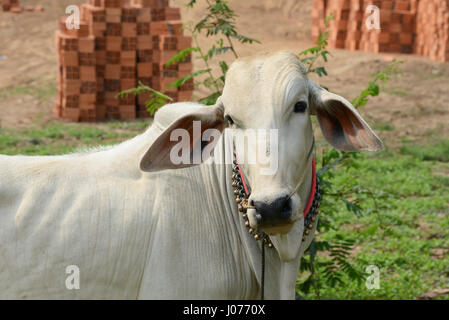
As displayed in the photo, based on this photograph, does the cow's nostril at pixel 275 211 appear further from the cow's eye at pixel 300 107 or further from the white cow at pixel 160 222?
the cow's eye at pixel 300 107

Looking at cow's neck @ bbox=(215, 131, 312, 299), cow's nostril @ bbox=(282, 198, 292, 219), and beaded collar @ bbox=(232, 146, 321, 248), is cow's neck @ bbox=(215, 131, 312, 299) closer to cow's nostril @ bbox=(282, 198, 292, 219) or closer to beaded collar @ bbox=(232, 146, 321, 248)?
beaded collar @ bbox=(232, 146, 321, 248)

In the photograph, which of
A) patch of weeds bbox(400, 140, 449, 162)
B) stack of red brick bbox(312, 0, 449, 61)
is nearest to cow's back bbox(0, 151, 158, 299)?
patch of weeds bbox(400, 140, 449, 162)

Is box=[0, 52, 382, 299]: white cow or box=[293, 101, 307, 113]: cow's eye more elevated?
box=[293, 101, 307, 113]: cow's eye

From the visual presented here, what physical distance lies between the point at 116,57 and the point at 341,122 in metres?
9.88

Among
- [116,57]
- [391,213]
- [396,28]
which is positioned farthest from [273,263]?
[396,28]

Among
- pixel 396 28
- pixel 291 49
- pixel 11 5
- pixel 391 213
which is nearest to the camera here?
pixel 391 213

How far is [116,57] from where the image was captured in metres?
11.8

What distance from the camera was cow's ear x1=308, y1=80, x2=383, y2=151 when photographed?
231cm

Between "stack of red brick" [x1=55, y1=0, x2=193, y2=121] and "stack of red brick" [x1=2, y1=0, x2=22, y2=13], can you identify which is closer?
"stack of red brick" [x1=55, y1=0, x2=193, y2=121]

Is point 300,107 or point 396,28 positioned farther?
point 396,28

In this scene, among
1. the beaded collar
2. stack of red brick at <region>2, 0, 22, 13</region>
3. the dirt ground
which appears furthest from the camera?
stack of red brick at <region>2, 0, 22, 13</region>

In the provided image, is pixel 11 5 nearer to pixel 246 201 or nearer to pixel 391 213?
pixel 391 213

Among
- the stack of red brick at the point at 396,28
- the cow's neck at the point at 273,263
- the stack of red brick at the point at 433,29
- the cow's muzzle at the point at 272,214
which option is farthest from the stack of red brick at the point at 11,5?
the cow's muzzle at the point at 272,214

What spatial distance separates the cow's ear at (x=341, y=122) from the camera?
2.31 m
